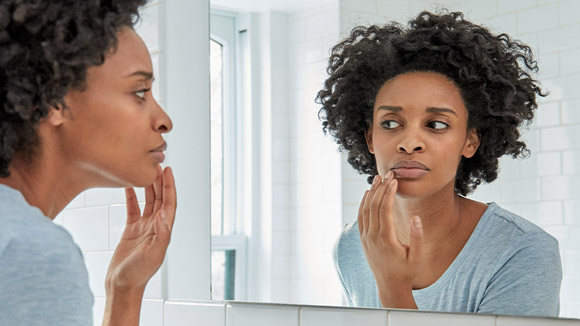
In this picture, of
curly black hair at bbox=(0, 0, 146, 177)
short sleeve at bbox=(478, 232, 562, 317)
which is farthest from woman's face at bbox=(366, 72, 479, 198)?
curly black hair at bbox=(0, 0, 146, 177)

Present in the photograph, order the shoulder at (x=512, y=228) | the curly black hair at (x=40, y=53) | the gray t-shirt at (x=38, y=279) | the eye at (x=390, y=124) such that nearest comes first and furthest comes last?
1. the gray t-shirt at (x=38, y=279)
2. the curly black hair at (x=40, y=53)
3. the shoulder at (x=512, y=228)
4. the eye at (x=390, y=124)

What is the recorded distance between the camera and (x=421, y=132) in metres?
1.09

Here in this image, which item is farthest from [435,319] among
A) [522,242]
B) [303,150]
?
[303,150]

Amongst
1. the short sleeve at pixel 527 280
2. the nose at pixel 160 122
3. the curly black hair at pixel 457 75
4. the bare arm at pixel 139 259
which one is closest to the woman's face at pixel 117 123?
the nose at pixel 160 122

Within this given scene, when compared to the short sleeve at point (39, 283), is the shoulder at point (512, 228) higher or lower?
higher

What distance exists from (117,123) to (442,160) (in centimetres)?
46

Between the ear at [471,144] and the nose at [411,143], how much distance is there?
61 mm

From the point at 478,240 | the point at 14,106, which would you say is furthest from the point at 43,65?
the point at 478,240

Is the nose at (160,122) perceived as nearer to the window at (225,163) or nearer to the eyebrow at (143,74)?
the eyebrow at (143,74)

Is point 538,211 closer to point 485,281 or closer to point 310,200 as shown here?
point 485,281

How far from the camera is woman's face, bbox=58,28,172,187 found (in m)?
1.00

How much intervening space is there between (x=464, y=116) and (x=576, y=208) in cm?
19

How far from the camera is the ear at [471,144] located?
3.47 ft

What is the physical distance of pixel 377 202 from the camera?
115 cm
